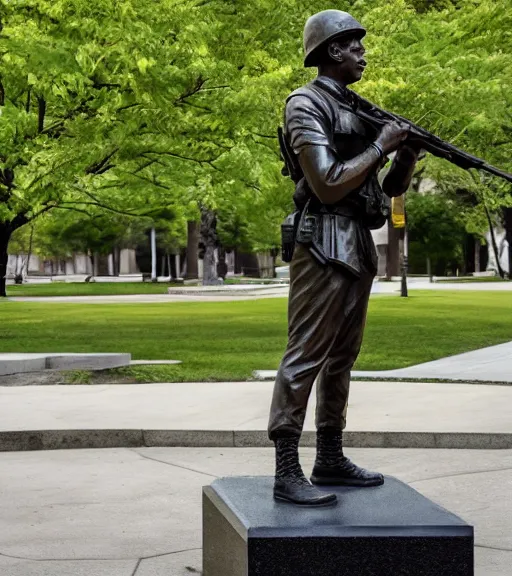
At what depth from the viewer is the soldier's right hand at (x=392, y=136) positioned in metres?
5.12

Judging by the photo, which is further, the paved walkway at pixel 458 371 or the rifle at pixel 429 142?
the paved walkway at pixel 458 371

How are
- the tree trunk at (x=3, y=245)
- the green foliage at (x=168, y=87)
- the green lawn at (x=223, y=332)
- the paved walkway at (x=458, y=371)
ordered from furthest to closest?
the tree trunk at (x=3, y=245)
the green foliage at (x=168, y=87)
the green lawn at (x=223, y=332)
the paved walkway at (x=458, y=371)

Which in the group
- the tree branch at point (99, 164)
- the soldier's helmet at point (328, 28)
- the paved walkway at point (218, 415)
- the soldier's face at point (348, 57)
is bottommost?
the paved walkway at point (218, 415)

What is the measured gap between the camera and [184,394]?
12141mm

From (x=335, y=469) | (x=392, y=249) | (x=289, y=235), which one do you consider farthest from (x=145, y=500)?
(x=392, y=249)

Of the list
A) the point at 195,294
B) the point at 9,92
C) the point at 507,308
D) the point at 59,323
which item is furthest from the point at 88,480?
the point at 195,294

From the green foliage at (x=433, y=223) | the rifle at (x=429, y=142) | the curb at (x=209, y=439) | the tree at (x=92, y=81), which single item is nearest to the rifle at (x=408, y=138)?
the rifle at (x=429, y=142)

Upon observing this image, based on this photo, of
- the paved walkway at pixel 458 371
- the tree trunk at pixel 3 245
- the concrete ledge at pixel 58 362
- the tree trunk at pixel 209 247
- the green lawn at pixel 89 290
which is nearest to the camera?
the paved walkway at pixel 458 371

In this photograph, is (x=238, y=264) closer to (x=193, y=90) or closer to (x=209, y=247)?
(x=209, y=247)

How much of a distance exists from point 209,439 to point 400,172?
451 cm

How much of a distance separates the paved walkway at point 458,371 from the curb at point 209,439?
14.4ft

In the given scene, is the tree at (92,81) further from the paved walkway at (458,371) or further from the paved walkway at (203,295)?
the paved walkway at (203,295)

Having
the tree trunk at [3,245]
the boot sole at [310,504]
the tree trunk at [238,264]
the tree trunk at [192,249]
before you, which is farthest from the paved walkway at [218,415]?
the tree trunk at [238,264]

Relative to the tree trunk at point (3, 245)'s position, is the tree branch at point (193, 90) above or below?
above
